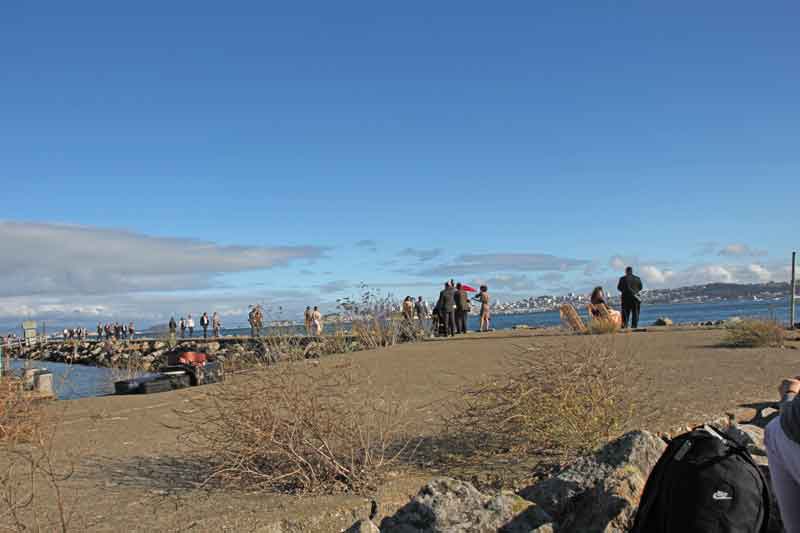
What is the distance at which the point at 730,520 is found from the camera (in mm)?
3475

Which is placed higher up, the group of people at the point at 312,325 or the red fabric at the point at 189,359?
the group of people at the point at 312,325

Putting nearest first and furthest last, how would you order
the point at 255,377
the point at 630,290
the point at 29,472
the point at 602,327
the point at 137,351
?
the point at 255,377 → the point at 29,472 → the point at 602,327 → the point at 630,290 → the point at 137,351

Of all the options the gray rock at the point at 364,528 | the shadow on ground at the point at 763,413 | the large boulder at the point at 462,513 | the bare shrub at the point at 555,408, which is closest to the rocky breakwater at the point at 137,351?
the bare shrub at the point at 555,408

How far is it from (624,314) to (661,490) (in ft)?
60.3

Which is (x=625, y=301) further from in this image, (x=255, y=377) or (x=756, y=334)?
(x=255, y=377)

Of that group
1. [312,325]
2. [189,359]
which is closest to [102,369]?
[189,359]

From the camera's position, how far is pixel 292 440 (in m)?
5.81

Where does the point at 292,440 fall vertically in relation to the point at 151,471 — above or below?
above

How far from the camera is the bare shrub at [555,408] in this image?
6.46m

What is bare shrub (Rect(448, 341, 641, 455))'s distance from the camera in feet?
21.2

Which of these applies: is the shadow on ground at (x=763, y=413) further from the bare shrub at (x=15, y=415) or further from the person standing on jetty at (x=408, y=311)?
the person standing on jetty at (x=408, y=311)

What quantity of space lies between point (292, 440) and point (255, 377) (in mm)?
745

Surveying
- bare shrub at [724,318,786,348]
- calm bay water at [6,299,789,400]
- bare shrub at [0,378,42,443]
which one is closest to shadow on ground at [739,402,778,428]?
bare shrub at [724,318,786,348]

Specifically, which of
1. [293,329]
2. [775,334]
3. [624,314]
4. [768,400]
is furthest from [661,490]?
[624,314]
